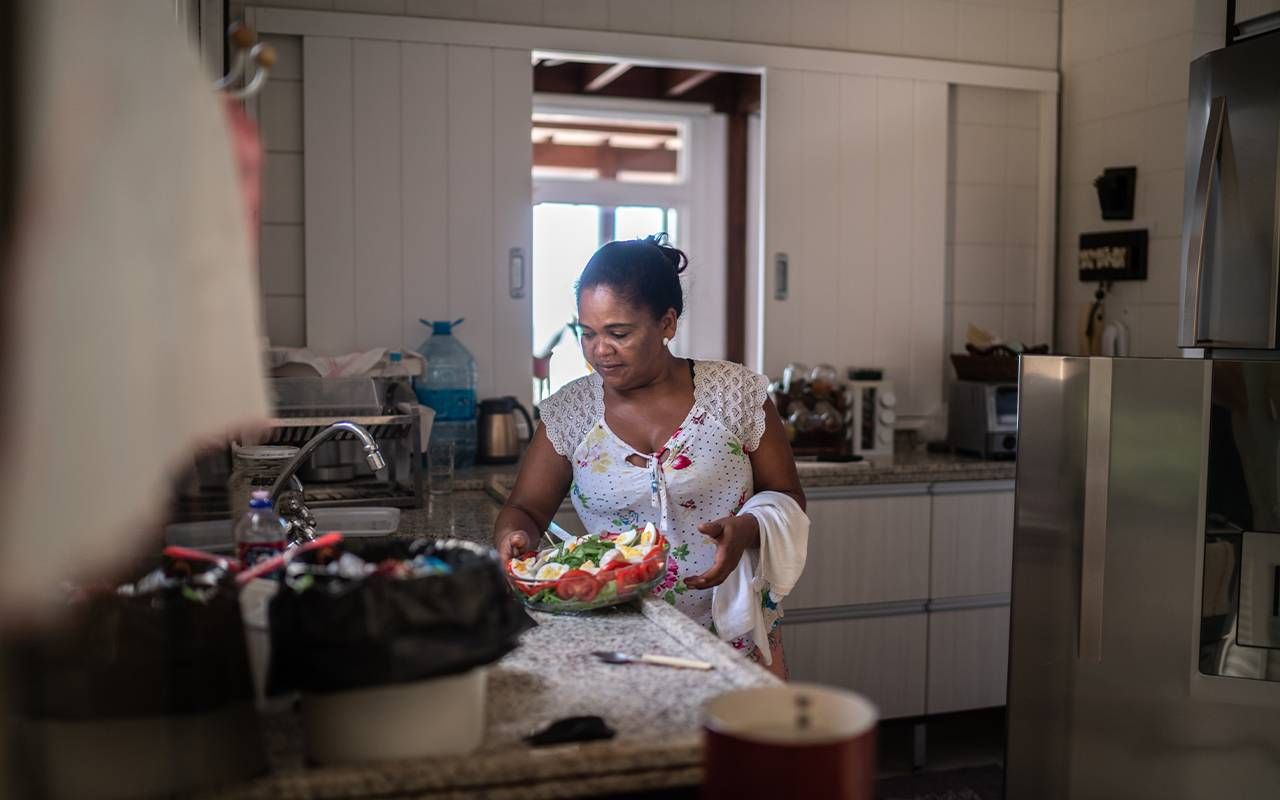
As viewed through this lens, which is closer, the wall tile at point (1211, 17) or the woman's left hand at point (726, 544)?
the woman's left hand at point (726, 544)

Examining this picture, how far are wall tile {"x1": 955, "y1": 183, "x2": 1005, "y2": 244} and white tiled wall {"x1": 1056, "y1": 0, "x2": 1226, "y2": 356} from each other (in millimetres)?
237

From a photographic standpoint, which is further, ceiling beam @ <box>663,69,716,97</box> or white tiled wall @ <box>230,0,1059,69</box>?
→ ceiling beam @ <box>663,69,716,97</box>

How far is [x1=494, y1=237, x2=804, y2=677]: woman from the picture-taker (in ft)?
7.16

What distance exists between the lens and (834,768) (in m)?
0.89

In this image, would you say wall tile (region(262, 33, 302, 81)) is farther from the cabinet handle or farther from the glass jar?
the glass jar

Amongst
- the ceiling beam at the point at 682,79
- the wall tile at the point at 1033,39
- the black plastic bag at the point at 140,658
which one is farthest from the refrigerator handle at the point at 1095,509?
the ceiling beam at the point at 682,79

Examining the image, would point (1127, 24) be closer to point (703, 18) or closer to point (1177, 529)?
point (703, 18)

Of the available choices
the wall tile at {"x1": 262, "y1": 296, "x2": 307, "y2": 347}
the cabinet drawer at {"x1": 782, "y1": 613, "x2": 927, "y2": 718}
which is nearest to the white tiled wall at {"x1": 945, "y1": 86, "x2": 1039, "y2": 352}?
the cabinet drawer at {"x1": 782, "y1": 613, "x2": 927, "y2": 718}

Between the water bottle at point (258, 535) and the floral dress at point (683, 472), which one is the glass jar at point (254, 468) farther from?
the water bottle at point (258, 535)

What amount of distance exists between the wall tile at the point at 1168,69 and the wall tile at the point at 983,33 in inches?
21.4

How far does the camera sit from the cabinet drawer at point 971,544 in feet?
11.7

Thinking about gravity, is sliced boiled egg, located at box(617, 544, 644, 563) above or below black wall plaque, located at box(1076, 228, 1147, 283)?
below

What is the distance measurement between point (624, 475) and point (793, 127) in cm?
205

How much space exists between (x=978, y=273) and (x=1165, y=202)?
68cm
